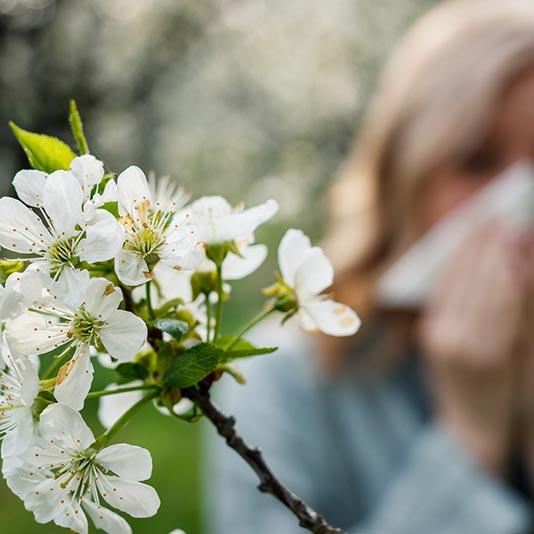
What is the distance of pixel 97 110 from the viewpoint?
408 cm

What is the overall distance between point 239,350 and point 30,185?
9 centimetres

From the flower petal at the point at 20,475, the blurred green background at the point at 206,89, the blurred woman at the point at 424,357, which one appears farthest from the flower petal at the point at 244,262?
the blurred green background at the point at 206,89

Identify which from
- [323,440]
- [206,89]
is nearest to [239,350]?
[323,440]

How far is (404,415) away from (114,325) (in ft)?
4.44

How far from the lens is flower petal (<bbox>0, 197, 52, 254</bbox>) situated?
0.27m

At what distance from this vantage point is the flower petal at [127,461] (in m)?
0.26

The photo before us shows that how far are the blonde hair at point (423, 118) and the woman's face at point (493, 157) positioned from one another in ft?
0.07

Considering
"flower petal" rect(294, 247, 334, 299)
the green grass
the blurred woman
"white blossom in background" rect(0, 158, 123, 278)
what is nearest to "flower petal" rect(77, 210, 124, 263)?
"white blossom in background" rect(0, 158, 123, 278)

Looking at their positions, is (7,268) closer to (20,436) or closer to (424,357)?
(20,436)

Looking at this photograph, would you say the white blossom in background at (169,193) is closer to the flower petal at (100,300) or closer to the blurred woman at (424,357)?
the flower petal at (100,300)

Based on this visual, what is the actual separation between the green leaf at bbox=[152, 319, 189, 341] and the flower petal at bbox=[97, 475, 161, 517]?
0.16 ft

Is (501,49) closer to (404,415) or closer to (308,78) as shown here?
(404,415)

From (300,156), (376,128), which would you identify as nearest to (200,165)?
(300,156)

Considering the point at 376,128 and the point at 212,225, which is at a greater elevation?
the point at 212,225
